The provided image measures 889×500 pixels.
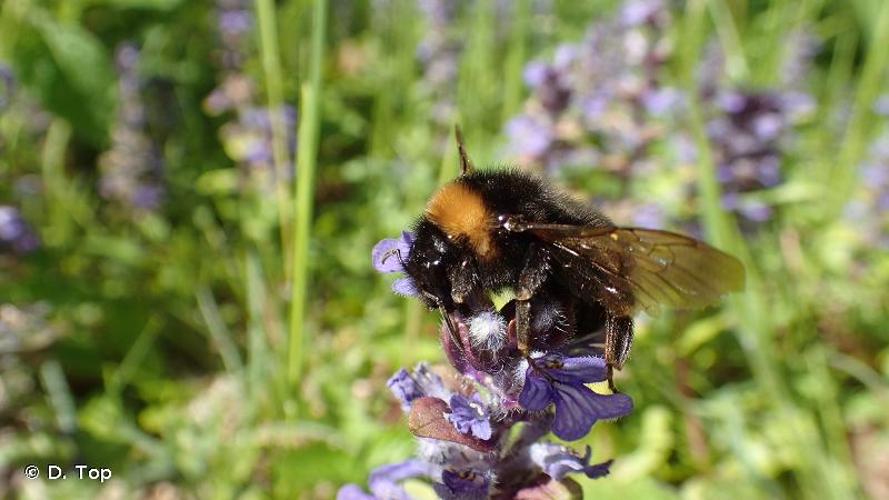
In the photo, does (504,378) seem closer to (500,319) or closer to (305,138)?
(500,319)

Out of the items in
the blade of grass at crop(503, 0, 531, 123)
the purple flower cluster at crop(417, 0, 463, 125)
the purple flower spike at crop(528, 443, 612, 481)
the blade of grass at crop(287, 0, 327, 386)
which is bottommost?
the purple flower spike at crop(528, 443, 612, 481)

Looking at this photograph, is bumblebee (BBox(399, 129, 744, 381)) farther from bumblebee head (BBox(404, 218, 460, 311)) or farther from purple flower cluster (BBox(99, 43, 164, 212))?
purple flower cluster (BBox(99, 43, 164, 212))

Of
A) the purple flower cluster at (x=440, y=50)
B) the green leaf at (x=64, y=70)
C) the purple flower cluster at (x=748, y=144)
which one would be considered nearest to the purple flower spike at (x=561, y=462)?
the purple flower cluster at (x=748, y=144)

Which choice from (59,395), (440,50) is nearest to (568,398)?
(59,395)

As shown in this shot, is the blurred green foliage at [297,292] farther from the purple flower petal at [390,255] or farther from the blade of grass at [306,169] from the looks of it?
the purple flower petal at [390,255]

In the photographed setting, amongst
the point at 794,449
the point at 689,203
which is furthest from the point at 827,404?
the point at 689,203

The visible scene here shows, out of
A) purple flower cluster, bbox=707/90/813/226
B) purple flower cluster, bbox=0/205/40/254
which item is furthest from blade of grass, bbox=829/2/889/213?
Answer: purple flower cluster, bbox=0/205/40/254

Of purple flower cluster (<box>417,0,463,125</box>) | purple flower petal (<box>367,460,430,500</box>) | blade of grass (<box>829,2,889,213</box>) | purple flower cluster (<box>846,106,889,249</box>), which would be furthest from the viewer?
purple flower cluster (<box>417,0,463,125</box>)

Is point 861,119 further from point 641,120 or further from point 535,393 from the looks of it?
point 535,393
